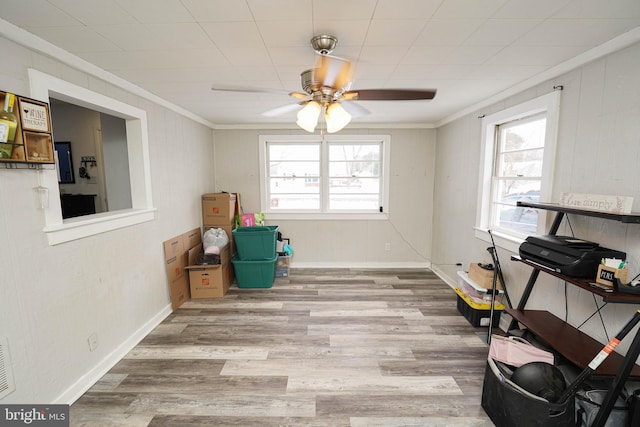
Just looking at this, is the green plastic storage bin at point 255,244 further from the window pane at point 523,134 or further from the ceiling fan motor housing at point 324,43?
the window pane at point 523,134

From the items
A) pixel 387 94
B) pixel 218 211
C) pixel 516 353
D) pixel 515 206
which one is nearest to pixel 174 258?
pixel 218 211

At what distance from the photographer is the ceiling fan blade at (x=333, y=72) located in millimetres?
1353

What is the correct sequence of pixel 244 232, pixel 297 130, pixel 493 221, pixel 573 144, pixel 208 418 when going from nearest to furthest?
pixel 208 418 → pixel 573 144 → pixel 493 221 → pixel 244 232 → pixel 297 130

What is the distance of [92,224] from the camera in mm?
2018

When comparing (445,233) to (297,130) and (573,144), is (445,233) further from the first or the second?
(297,130)

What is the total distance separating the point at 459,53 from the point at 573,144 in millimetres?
1089

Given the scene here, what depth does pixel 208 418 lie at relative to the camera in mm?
1695

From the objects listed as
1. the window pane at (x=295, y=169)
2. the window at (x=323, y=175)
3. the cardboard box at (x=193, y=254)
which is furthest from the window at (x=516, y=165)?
the cardboard box at (x=193, y=254)

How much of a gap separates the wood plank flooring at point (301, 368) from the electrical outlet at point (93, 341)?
0.25 meters

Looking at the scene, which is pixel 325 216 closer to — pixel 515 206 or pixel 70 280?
pixel 515 206

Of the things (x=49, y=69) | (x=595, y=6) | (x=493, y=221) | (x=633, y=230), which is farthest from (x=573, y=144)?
(x=49, y=69)

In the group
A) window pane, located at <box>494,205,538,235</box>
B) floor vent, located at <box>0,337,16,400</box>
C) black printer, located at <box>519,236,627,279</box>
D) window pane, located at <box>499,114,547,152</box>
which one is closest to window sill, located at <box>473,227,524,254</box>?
window pane, located at <box>494,205,538,235</box>

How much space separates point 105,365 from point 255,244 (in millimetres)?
1893

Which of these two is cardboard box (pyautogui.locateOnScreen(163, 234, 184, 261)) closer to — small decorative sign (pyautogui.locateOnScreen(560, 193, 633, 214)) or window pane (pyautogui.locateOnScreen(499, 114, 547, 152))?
small decorative sign (pyautogui.locateOnScreen(560, 193, 633, 214))
